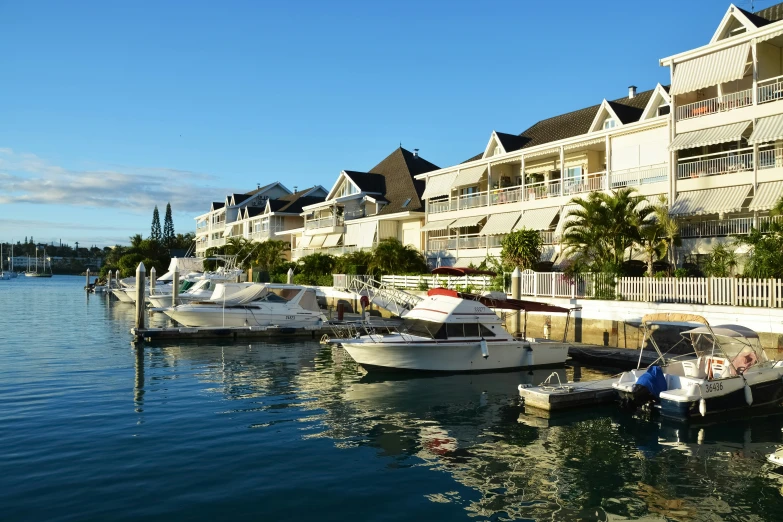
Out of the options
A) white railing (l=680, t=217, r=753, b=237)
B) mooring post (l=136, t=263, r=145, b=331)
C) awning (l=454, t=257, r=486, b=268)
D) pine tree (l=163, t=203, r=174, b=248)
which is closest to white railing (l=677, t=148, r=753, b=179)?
white railing (l=680, t=217, r=753, b=237)

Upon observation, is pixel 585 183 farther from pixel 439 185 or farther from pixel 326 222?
pixel 326 222

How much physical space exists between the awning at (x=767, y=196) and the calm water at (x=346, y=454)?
12.3 metres

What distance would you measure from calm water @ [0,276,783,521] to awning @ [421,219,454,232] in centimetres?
2337

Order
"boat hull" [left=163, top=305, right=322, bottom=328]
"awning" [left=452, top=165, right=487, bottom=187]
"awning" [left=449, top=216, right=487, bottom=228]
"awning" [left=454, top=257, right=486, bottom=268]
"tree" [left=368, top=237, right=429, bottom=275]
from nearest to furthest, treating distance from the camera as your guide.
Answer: "boat hull" [left=163, top=305, right=322, bottom=328]
"awning" [left=454, top=257, right=486, bottom=268]
"awning" [left=449, top=216, right=487, bottom=228]
"awning" [left=452, top=165, right=487, bottom=187]
"tree" [left=368, top=237, right=429, bottom=275]

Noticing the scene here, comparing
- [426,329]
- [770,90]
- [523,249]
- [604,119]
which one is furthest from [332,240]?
[770,90]

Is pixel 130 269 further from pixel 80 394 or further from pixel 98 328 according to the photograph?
pixel 80 394

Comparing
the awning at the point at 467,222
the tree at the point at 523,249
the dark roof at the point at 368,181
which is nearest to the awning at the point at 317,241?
the dark roof at the point at 368,181

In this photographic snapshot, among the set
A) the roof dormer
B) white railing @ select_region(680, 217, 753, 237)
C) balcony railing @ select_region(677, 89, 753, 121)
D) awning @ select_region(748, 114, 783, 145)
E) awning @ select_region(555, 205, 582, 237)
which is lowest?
white railing @ select_region(680, 217, 753, 237)

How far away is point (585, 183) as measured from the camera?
3425cm

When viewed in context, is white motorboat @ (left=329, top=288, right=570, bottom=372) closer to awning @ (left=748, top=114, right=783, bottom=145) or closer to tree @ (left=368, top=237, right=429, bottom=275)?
awning @ (left=748, top=114, right=783, bottom=145)

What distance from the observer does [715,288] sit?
22.1m

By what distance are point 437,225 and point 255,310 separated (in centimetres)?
1588

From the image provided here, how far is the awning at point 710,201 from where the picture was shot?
26.7 m

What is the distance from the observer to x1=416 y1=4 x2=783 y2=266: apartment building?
26750mm
